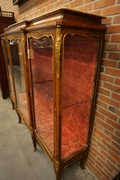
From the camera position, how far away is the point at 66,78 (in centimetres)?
136

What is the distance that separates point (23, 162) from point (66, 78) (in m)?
1.26

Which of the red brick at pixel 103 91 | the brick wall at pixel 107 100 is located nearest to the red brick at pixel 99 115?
the brick wall at pixel 107 100

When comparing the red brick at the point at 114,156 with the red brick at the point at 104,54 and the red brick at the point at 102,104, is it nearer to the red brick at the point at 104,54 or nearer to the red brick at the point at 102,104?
the red brick at the point at 102,104

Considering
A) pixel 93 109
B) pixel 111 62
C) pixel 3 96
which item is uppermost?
pixel 111 62

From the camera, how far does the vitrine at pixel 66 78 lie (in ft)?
2.56

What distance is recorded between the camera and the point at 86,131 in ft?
4.42

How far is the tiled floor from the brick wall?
0.27m

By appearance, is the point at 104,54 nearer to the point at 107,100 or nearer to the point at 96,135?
the point at 107,100

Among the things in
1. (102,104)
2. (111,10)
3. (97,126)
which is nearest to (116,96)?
(102,104)

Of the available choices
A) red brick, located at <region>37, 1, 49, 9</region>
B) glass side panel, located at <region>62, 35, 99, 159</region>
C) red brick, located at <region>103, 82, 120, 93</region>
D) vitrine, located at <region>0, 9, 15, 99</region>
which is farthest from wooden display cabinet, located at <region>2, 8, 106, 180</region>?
vitrine, located at <region>0, 9, 15, 99</region>

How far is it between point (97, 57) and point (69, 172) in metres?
A: 1.40

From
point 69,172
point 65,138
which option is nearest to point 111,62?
point 65,138

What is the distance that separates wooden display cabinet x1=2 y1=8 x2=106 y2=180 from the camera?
79 cm

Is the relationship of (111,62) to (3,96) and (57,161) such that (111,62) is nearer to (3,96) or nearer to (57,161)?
(57,161)
